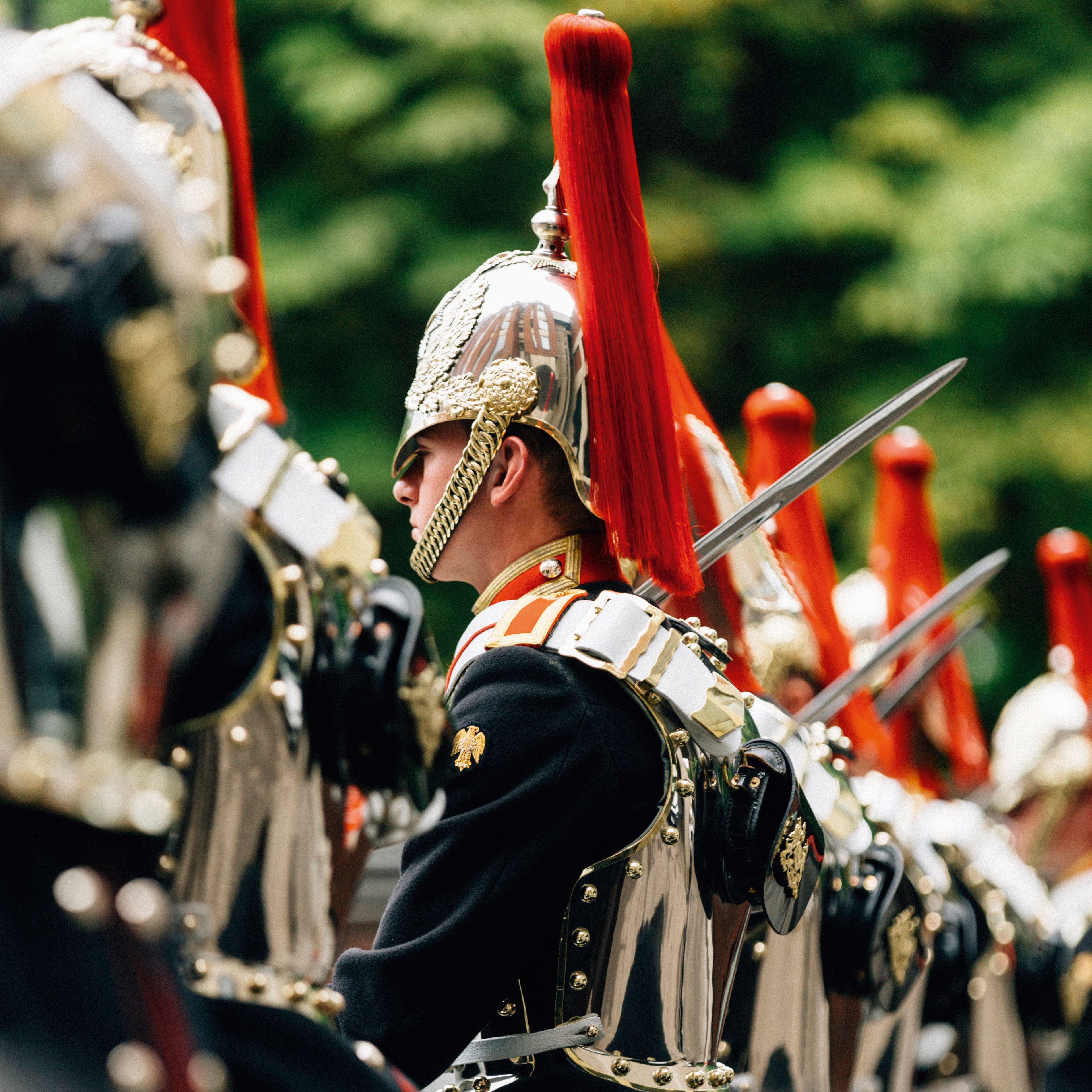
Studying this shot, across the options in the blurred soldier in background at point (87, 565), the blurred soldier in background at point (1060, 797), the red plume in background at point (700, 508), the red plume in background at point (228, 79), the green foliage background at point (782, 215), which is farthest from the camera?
the green foliage background at point (782, 215)

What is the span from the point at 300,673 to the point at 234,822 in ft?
0.47

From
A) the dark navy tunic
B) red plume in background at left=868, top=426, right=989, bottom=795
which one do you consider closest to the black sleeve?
the dark navy tunic

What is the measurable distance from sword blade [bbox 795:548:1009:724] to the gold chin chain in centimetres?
136

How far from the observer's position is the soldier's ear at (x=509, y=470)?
224 cm

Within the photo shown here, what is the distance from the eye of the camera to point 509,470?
225cm

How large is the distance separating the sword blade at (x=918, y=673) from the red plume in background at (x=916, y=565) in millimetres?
188

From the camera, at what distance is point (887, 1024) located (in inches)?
146

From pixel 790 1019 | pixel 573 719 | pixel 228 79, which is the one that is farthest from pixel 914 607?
pixel 228 79

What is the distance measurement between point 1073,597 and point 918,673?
1.55 m

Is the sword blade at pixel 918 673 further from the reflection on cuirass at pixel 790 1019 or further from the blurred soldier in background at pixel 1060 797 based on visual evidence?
the reflection on cuirass at pixel 790 1019

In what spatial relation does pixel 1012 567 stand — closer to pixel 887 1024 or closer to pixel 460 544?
pixel 887 1024

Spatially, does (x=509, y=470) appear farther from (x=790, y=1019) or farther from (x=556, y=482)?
Answer: (x=790, y=1019)

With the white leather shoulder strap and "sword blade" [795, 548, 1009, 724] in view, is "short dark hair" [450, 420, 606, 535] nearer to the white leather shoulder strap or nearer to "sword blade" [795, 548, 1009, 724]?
the white leather shoulder strap

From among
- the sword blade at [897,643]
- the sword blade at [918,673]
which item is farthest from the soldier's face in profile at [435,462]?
the sword blade at [918,673]
